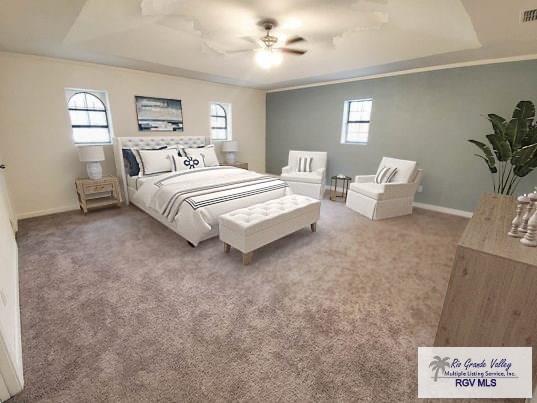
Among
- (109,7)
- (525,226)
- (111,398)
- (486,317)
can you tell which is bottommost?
(111,398)

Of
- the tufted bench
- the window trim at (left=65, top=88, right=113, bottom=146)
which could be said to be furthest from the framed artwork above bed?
the tufted bench

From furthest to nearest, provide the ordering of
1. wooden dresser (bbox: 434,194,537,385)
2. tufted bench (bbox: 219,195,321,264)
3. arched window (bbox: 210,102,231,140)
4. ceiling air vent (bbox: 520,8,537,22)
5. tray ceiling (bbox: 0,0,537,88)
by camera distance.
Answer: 1. arched window (bbox: 210,102,231,140)
2. tufted bench (bbox: 219,195,321,264)
3. tray ceiling (bbox: 0,0,537,88)
4. ceiling air vent (bbox: 520,8,537,22)
5. wooden dresser (bbox: 434,194,537,385)

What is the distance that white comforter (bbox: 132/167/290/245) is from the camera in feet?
9.46

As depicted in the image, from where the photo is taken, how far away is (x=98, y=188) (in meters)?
4.02

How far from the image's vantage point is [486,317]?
133 centimetres

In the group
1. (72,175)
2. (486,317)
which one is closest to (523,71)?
(486,317)

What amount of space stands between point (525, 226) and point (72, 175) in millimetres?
5505

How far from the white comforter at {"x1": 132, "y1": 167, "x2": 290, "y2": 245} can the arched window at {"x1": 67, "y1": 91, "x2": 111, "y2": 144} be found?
1.32m

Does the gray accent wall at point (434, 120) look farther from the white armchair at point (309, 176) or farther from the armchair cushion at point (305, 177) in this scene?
the armchair cushion at point (305, 177)

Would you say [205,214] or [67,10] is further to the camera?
[205,214]

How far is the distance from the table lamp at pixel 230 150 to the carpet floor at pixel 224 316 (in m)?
3.09

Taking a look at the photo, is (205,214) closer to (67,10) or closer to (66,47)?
(67,10)

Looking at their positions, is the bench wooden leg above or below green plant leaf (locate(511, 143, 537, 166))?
below

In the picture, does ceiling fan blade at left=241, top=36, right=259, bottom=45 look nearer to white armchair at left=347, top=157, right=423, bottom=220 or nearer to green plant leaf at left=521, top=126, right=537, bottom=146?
white armchair at left=347, top=157, right=423, bottom=220
